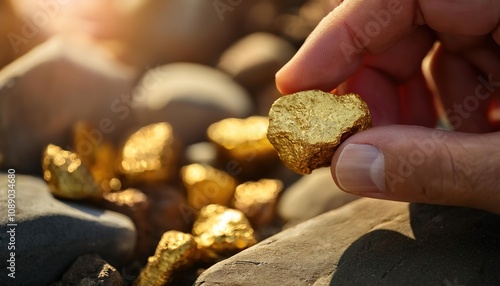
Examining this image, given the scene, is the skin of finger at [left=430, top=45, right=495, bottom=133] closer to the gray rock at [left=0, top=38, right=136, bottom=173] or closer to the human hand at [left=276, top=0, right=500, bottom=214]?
the human hand at [left=276, top=0, right=500, bottom=214]

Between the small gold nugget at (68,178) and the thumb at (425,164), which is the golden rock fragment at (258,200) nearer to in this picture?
the small gold nugget at (68,178)

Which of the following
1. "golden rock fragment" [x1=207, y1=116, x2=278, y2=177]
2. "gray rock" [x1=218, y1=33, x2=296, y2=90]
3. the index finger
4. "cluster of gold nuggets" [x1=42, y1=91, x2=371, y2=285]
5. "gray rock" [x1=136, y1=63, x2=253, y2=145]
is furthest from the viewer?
"gray rock" [x1=218, y1=33, x2=296, y2=90]

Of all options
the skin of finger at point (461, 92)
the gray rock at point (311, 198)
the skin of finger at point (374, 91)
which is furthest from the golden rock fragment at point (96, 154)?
the skin of finger at point (461, 92)

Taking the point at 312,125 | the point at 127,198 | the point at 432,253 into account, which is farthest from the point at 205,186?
the point at 432,253

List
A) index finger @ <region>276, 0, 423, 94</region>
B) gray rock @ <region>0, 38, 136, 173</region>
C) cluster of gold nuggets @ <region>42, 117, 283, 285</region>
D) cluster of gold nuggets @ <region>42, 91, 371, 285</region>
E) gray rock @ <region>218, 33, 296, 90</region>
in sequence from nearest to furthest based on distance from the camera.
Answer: cluster of gold nuggets @ <region>42, 91, 371, 285</region> < index finger @ <region>276, 0, 423, 94</region> < cluster of gold nuggets @ <region>42, 117, 283, 285</region> < gray rock @ <region>0, 38, 136, 173</region> < gray rock @ <region>218, 33, 296, 90</region>

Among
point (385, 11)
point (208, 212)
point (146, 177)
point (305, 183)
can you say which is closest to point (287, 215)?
point (305, 183)

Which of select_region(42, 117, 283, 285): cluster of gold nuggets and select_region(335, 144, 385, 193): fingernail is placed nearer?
select_region(335, 144, 385, 193): fingernail

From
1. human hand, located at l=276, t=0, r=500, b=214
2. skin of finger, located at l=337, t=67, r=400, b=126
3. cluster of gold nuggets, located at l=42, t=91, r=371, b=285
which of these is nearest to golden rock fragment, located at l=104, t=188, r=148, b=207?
cluster of gold nuggets, located at l=42, t=91, r=371, b=285
